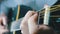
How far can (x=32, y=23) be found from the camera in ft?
3.21

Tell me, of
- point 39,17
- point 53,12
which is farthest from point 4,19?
point 53,12

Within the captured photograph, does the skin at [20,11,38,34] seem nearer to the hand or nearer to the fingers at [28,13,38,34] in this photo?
the fingers at [28,13,38,34]

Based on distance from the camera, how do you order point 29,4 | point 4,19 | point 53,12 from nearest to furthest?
1. point 53,12
2. point 29,4
3. point 4,19

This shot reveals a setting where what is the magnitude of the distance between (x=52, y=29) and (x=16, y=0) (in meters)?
0.34

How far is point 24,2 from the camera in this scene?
104 cm

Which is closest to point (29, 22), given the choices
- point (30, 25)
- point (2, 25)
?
point (30, 25)

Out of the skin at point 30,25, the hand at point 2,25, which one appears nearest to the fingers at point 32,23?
the skin at point 30,25

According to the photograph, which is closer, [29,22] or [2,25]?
[29,22]

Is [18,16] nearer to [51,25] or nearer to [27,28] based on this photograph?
[27,28]

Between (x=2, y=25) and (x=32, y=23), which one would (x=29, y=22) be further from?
(x=2, y=25)

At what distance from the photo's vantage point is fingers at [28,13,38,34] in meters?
0.96

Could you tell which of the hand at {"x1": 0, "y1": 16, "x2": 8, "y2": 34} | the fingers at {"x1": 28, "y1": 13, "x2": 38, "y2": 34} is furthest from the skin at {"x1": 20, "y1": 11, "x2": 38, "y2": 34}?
the hand at {"x1": 0, "y1": 16, "x2": 8, "y2": 34}

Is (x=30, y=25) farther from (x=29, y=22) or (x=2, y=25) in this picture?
(x=2, y=25)

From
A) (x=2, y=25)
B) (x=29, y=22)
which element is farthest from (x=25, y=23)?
(x=2, y=25)
